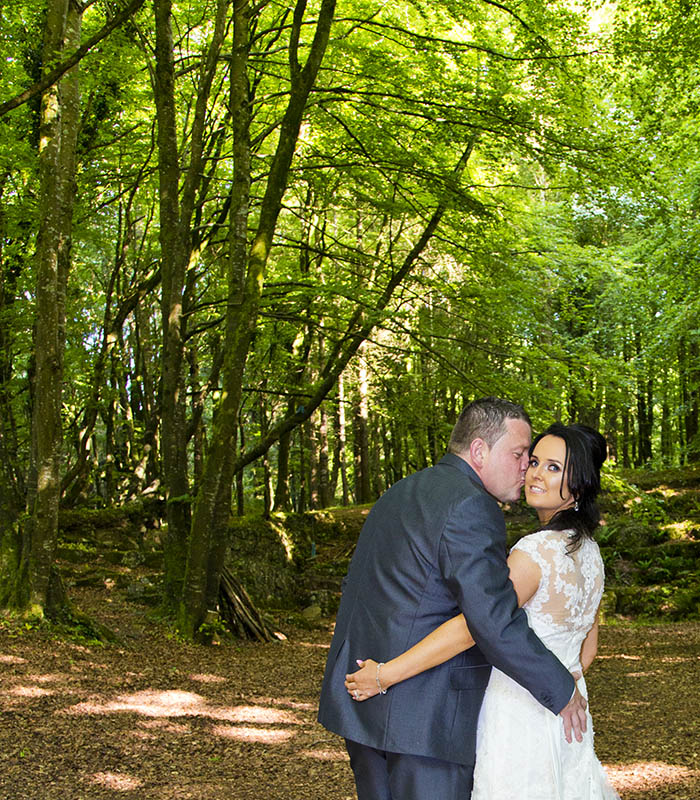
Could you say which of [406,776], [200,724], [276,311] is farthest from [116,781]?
[276,311]

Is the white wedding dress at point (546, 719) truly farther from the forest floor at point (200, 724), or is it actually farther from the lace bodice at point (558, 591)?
the forest floor at point (200, 724)

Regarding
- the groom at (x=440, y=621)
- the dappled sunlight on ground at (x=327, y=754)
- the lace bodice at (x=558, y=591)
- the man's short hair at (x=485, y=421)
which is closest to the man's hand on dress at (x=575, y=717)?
the groom at (x=440, y=621)

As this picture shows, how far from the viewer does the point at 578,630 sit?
2.87 meters

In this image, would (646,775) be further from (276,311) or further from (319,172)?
(319,172)

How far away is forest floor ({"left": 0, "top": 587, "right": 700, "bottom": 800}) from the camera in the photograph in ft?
16.4

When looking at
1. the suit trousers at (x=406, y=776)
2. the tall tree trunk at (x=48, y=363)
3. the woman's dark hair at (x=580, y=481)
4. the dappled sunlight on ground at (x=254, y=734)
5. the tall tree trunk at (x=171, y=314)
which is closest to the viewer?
the suit trousers at (x=406, y=776)

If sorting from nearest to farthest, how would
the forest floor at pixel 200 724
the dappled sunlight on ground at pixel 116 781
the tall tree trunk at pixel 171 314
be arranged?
the dappled sunlight on ground at pixel 116 781 → the forest floor at pixel 200 724 → the tall tree trunk at pixel 171 314

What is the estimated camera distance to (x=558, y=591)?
2.78m

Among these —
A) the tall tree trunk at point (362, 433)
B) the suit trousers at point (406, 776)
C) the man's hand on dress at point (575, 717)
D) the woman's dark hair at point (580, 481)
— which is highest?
the tall tree trunk at point (362, 433)

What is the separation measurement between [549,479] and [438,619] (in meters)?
0.73

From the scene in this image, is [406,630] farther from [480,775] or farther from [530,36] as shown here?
[530,36]

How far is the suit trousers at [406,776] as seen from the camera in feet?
Answer: 8.06

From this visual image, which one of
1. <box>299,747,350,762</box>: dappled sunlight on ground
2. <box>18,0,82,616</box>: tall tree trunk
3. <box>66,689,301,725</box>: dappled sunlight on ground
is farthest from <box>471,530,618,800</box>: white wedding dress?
<box>18,0,82,616</box>: tall tree trunk

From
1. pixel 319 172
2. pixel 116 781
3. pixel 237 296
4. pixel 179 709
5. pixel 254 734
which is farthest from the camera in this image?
pixel 319 172
